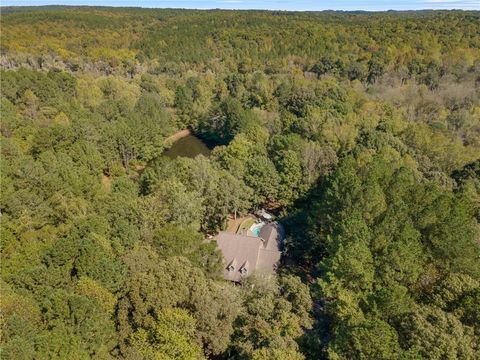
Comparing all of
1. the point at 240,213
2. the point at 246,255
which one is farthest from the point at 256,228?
the point at 246,255

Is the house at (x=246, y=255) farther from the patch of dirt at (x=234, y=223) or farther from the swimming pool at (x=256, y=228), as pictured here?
the patch of dirt at (x=234, y=223)

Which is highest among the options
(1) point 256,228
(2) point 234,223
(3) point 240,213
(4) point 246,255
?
(4) point 246,255

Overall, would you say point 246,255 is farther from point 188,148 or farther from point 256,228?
point 188,148

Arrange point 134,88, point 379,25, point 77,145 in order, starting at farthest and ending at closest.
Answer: point 379,25, point 134,88, point 77,145

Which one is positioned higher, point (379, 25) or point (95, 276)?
point (379, 25)

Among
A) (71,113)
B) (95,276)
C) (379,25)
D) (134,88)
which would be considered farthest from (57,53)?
(95,276)

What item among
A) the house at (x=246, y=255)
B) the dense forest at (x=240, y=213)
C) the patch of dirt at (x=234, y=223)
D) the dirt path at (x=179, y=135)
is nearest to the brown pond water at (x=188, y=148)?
the dirt path at (x=179, y=135)

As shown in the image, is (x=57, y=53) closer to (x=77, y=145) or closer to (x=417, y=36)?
(x=77, y=145)
